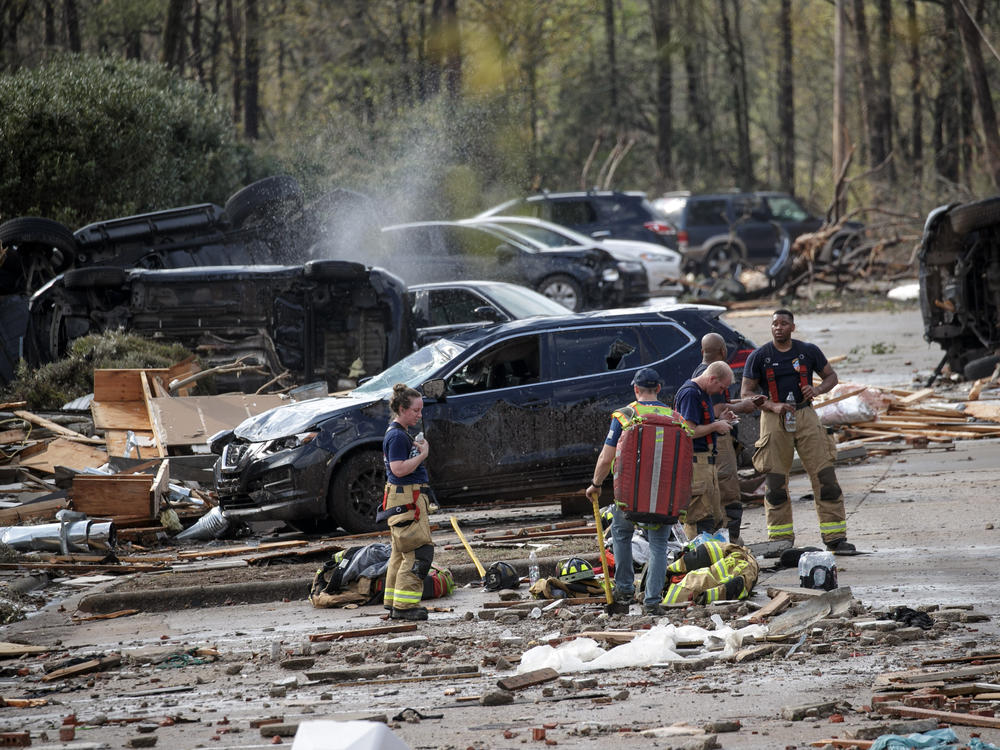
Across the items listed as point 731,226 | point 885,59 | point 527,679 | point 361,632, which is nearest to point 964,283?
point 361,632

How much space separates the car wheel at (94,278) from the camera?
54.3 feet

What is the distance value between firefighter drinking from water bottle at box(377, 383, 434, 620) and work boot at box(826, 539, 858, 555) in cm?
297

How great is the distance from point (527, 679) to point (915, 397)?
34.4ft

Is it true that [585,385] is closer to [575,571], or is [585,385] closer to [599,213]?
[575,571]

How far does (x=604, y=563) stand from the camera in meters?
8.60

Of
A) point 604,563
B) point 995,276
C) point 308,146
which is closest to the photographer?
point 604,563

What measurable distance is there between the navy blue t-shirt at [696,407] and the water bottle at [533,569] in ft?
4.52

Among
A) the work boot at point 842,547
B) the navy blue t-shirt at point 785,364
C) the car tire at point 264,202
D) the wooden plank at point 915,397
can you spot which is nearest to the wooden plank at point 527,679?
the work boot at point 842,547

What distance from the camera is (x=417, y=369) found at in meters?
12.5

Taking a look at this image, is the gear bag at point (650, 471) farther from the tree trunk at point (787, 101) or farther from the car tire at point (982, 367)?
the tree trunk at point (787, 101)

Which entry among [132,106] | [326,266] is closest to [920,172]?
[132,106]

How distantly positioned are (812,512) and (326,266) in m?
6.62

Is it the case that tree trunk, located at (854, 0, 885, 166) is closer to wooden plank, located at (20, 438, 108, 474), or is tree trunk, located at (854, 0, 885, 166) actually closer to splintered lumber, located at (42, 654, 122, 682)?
wooden plank, located at (20, 438, 108, 474)

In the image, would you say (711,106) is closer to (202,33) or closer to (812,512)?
(202,33)
